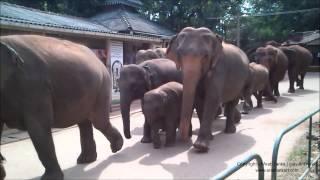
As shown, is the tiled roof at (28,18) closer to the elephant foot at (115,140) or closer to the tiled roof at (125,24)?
the elephant foot at (115,140)

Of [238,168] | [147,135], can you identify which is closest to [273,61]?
[147,135]

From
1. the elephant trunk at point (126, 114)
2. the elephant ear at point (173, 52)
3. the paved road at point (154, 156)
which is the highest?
the elephant ear at point (173, 52)

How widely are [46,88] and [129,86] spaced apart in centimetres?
258

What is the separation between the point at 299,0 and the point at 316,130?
956 inches

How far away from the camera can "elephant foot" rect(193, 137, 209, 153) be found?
6.21 m

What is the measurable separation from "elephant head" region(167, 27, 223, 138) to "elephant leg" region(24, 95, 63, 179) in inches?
94.1

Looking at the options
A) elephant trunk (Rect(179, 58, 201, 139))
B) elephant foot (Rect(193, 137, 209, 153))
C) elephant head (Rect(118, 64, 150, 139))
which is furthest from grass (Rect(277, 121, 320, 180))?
elephant head (Rect(118, 64, 150, 139))

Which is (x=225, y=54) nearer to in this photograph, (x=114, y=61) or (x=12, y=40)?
(x=12, y=40)

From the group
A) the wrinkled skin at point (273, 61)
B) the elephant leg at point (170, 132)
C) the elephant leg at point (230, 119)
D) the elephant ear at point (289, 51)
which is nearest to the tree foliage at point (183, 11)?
the elephant ear at point (289, 51)

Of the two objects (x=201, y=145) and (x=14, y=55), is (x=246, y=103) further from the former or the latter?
(x=14, y=55)

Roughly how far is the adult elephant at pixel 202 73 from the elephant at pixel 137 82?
64 centimetres

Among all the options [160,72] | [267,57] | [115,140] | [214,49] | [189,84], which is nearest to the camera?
[115,140]

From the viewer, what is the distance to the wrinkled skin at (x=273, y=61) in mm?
13023

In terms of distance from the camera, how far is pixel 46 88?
4371 millimetres
